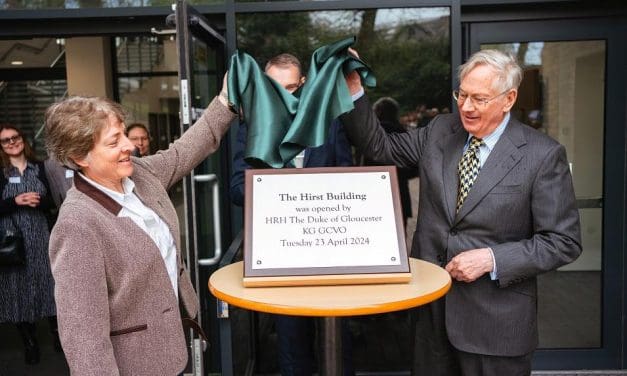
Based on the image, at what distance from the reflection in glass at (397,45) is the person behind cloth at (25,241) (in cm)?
194

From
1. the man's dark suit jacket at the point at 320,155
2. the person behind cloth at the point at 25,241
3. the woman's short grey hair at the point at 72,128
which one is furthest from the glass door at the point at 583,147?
the person behind cloth at the point at 25,241

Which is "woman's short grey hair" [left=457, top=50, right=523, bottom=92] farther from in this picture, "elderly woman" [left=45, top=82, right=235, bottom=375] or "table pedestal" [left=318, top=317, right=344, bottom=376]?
"elderly woman" [left=45, top=82, right=235, bottom=375]

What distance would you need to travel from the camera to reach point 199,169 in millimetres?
2662

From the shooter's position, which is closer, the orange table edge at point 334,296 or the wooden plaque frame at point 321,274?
the orange table edge at point 334,296

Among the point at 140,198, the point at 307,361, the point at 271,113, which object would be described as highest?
the point at 271,113

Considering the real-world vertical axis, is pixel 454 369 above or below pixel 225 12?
below

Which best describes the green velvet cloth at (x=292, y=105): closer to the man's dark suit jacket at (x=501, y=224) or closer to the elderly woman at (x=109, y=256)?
the man's dark suit jacket at (x=501, y=224)

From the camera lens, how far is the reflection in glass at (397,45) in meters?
4.39

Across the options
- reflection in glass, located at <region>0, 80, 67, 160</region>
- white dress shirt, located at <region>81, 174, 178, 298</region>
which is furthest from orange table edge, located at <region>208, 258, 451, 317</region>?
reflection in glass, located at <region>0, 80, 67, 160</region>

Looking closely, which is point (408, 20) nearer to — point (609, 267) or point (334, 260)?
point (609, 267)

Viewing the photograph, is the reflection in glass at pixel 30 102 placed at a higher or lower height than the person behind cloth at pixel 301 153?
higher

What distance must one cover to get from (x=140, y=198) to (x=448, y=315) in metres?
1.12

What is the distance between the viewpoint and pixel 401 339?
381cm

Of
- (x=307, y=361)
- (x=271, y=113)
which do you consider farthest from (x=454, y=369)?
(x=271, y=113)
